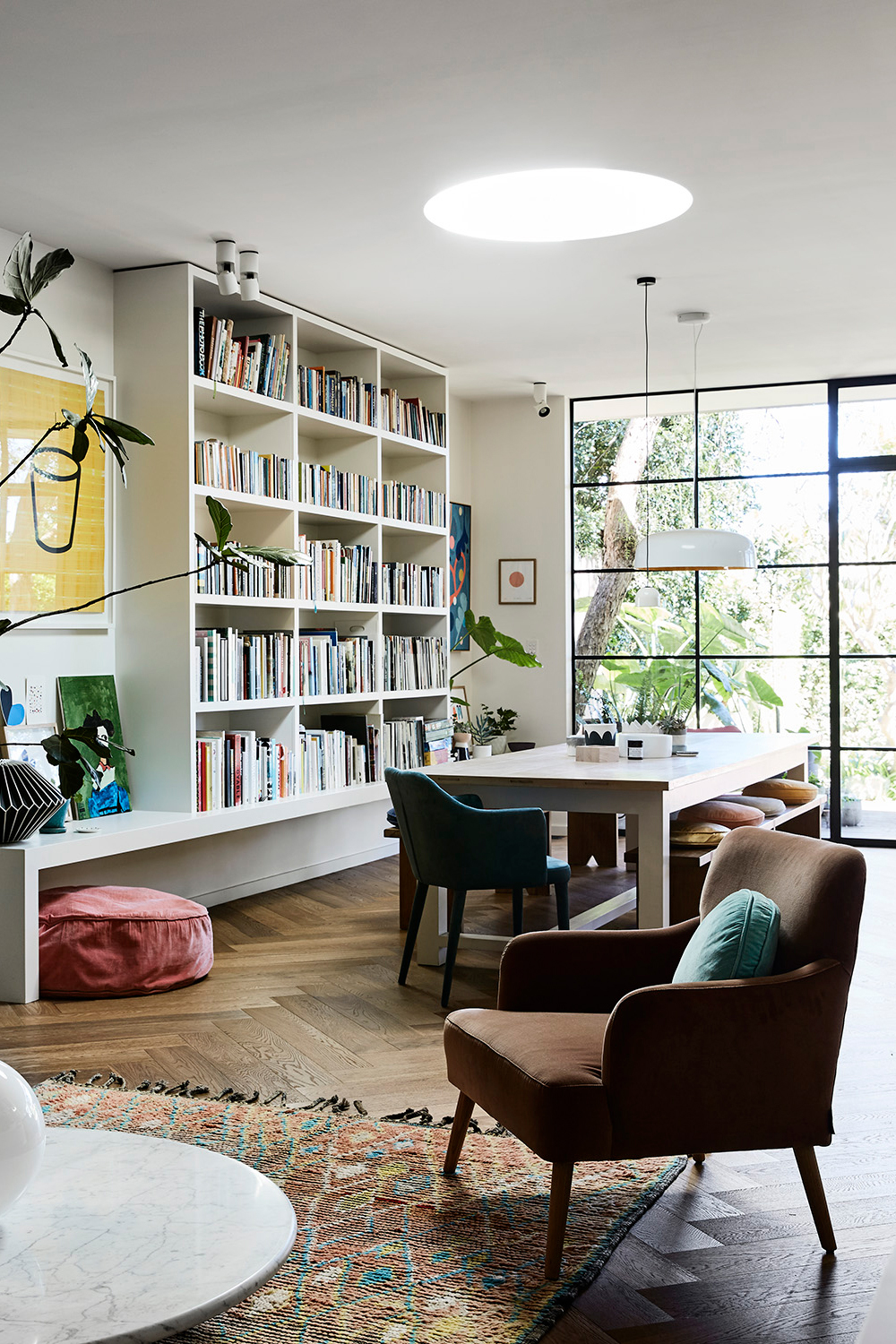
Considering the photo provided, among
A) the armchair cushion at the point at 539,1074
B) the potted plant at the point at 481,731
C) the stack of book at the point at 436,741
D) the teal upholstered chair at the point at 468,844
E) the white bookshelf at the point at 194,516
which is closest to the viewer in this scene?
the armchair cushion at the point at 539,1074

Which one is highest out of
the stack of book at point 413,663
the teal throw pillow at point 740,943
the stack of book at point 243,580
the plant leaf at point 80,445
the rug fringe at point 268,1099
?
the plant leaf at point 80,445

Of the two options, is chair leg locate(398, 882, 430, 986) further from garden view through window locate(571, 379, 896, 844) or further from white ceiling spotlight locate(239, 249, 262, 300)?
garden view through window locate(571, 379, 896, 844)

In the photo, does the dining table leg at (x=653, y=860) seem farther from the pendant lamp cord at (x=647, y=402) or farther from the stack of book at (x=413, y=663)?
the stack of book at (x=413, y=663)

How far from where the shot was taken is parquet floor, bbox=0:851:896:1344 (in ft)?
7.52

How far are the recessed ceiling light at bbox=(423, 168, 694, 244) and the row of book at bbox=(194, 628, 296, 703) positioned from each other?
2.03 metres

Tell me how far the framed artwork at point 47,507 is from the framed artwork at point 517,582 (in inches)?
143

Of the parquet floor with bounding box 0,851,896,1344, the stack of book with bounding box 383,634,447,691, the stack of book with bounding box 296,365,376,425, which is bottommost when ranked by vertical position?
the parquet floor with bounding box 0,851,896,1344

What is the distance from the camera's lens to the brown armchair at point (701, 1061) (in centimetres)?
236

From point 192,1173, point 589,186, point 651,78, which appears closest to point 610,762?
point 589,186

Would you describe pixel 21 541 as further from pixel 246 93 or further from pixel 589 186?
pixel 589 186

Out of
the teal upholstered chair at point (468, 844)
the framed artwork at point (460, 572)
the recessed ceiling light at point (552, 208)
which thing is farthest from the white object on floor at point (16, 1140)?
the framed artwork at point (460, 572)

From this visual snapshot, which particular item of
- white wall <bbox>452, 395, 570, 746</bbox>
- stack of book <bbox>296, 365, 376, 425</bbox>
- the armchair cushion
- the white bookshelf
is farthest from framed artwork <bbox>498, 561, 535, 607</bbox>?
the armchair cushion

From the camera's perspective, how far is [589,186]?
4898 millimetres

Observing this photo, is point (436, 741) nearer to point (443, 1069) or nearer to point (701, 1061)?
point (443, 1069)
